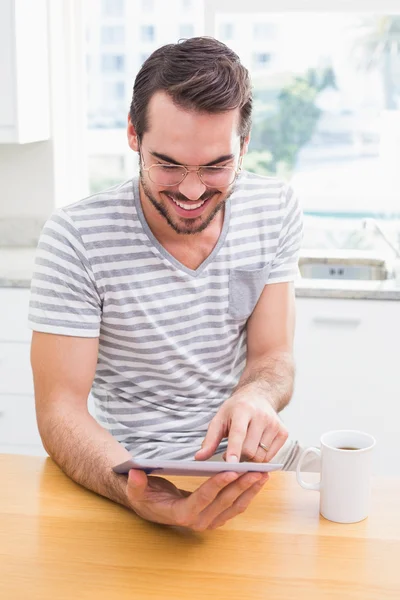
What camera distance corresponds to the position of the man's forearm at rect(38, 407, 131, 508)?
1.29m

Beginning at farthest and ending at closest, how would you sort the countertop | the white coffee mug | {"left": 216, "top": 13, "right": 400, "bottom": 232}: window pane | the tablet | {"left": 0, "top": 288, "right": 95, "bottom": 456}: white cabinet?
{"left": 216, "top": 13, "right": 400, "bottom": 232}: window pane → {"left": 0, "top": 288, "right": 95, "bottom": 456}: white cabinet → the countertop → the white coffee mug → the tablet

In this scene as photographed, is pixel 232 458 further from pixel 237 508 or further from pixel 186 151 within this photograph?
pixel 186 151

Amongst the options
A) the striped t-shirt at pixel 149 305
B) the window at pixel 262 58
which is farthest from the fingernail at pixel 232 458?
the window at pixel 262 58

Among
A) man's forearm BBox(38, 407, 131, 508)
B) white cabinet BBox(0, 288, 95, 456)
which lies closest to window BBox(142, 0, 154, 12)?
white cabinet BBox(0, 288, 95, 456)

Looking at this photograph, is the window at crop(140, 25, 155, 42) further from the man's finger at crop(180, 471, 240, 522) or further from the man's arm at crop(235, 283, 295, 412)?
the man's finger at crop(180, 471, 240, 522)

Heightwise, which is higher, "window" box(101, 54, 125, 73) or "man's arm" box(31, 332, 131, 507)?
"window" box(101, 54, 125, 73)

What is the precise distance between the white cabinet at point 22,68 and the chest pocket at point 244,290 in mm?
1413

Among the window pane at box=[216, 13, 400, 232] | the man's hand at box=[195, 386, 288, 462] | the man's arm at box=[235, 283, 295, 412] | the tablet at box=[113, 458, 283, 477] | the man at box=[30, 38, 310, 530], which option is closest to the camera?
the tablet at box=[113, 458, 283, 477]

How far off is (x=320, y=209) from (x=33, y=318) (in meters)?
2.00

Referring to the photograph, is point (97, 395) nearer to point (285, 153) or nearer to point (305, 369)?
point (305, 369)

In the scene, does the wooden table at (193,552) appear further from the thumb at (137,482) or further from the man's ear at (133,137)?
the man's ear at (133,137)

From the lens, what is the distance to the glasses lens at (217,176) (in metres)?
1.52

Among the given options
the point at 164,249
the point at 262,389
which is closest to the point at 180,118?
the point at 164,249

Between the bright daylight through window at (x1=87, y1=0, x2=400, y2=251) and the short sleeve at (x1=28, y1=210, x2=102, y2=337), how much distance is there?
1838mm
